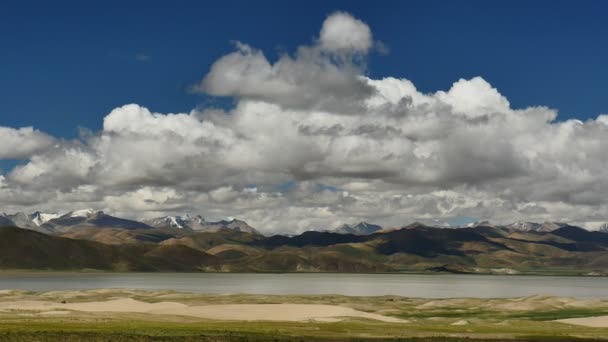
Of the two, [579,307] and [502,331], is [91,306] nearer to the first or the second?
[502,331]

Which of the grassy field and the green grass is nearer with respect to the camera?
the green grass

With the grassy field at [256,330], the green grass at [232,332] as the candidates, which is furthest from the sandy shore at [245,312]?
the green grass at [232,332]

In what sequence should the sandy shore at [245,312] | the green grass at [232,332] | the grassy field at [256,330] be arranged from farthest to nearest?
the sandy shore at [245,312]
the grassy field at [256,330]
the green grass at [232,332]

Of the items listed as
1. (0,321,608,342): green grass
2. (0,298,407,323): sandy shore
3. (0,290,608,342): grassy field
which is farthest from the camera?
(0,298,407,323): sandy shore

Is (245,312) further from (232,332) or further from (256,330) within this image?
(232,332)

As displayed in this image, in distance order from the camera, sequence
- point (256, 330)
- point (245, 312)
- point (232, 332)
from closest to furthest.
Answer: point (232, 332) → point (256, 330) → point (245, 312)

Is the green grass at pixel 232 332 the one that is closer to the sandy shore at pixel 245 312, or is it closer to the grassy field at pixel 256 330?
the grassy field at pixel 256 330

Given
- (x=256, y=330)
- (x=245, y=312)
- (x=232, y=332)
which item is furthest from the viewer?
(x=245, y=312)

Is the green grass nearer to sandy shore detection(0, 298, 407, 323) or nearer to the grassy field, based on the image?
the grassy field

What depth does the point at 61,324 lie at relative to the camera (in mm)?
77312

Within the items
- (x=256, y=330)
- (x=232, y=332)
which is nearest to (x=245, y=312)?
(x=256, y=330)

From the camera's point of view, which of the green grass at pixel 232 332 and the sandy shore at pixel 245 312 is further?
the sandy shore at pixel 245 312

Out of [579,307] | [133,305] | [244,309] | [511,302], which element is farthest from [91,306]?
[579,307]

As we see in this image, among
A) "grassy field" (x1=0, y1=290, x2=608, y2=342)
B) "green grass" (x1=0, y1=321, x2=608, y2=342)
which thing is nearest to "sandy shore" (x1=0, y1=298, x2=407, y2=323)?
"grassy field" (x1=0, y1=290, x2=608, y2=342)
